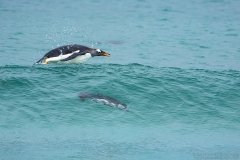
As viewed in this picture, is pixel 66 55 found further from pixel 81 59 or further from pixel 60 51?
pixel 81 59

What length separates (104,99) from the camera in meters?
13.0

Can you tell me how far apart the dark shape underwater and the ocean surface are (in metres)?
0.12

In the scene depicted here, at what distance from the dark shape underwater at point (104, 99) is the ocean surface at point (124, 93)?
118 millimetres

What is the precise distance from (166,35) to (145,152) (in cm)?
1107

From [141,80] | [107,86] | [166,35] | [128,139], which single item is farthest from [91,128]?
[166,35]

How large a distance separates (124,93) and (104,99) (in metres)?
0.88

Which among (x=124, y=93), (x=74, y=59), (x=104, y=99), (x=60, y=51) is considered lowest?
(x=104, y=99)

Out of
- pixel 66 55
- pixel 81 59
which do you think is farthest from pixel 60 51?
pixel 81 59

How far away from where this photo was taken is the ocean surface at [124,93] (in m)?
11.2

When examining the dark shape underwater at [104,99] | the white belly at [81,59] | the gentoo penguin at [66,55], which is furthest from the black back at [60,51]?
the dark shape underwater at [104,99]

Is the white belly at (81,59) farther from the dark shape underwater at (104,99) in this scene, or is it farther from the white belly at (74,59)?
the dark shape underwater at (104,99)

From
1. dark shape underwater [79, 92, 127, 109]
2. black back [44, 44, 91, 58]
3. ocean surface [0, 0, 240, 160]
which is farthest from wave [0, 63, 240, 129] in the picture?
black back [44, 44, 91, 58]

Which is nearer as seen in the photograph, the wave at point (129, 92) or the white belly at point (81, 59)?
the wave at point (129, 92)

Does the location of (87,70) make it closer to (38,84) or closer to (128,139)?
(38,84)
